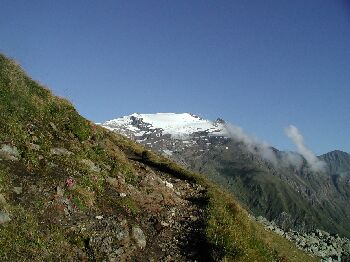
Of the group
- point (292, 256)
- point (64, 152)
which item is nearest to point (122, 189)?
point (64, 152)

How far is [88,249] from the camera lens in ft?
64.9

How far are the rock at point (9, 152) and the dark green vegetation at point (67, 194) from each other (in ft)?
0.18

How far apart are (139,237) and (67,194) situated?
4.50 meters

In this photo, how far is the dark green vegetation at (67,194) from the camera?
19.4 meters

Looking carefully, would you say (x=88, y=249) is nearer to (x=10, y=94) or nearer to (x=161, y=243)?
(x=161, y=243)

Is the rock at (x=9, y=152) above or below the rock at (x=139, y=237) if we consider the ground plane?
above

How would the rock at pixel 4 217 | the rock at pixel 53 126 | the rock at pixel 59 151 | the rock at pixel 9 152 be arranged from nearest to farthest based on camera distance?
the rock at pixel 4 217
the rock at pixel 9 152
the rock at pixel 59 151
the rock at pixel 53 126

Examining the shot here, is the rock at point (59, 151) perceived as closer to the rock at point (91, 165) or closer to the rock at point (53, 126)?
the rock at point (91, 165)

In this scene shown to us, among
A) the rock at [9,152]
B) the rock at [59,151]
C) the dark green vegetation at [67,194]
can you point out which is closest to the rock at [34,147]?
the dark green vegetation at [67,194]

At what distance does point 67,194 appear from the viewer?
22484 millimetres

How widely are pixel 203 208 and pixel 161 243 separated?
6027 millimetres

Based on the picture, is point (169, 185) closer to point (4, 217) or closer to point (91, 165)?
point (91, 165)

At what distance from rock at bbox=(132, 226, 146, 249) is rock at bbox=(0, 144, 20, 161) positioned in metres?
7.89

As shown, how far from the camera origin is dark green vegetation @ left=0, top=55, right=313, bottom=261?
19.4 meters
